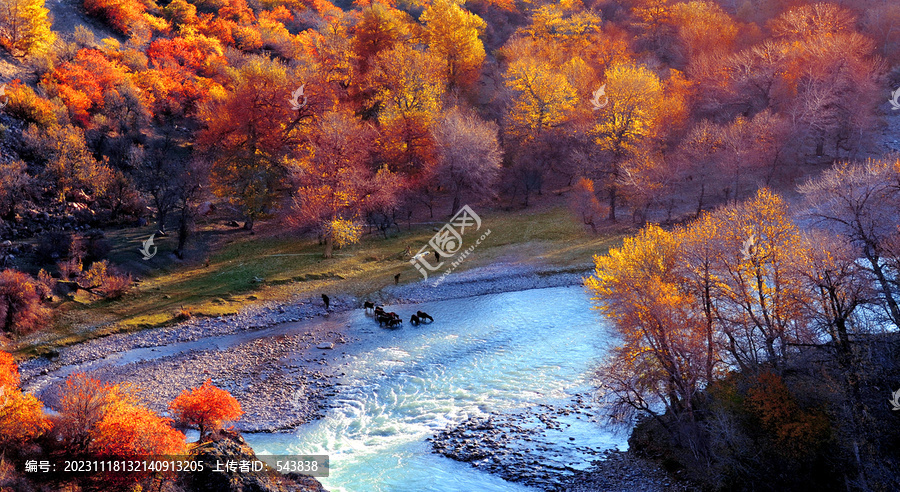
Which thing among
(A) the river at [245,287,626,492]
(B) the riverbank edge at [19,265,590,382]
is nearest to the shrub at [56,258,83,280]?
(B) the riverbank edge at [19,265,590,382]

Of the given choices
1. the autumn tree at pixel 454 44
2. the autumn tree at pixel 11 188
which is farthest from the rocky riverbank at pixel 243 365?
the autumn tree at pixel 454 44

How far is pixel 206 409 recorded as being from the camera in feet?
83.5

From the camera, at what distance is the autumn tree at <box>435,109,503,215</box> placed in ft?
184

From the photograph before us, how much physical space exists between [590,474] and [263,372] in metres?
18.5

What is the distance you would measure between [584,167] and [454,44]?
24.6 m

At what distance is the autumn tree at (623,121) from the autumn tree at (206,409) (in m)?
41.3

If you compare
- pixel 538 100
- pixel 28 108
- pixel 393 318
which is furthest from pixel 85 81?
pixel 538 100

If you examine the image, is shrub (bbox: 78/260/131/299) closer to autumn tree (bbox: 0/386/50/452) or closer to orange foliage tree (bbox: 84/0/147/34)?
autumn tree (bbox: 0/386/50/452)

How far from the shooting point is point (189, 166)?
176ft

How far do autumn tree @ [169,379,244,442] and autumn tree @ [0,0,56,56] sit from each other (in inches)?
2106

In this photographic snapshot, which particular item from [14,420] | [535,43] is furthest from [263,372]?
[535,43]

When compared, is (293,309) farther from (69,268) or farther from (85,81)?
(85,81)

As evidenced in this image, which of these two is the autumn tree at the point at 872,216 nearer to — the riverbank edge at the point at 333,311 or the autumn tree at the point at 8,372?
the riverbank edge at the point at 333,311

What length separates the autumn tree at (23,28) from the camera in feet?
200
